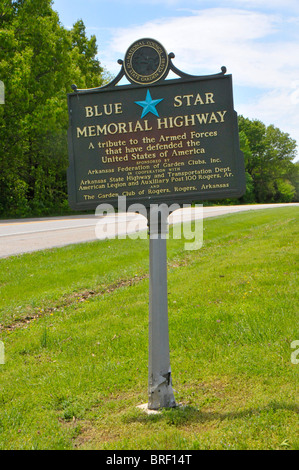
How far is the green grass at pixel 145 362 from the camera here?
363 centimetres

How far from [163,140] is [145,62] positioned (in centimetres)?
67

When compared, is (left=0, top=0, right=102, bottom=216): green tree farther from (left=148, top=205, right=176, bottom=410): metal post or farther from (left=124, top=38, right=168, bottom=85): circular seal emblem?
(left=148, top=205, right=176, bottom=410): metal post

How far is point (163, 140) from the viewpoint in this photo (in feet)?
13.8

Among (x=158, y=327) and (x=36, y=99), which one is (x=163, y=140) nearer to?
(x=158, y=327)

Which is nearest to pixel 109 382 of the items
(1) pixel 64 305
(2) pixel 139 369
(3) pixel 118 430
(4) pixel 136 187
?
(2) pixel 139 369

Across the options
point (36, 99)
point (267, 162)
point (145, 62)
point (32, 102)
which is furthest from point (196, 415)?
point (267, 162)

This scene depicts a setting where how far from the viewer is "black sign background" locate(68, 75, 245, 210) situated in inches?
163

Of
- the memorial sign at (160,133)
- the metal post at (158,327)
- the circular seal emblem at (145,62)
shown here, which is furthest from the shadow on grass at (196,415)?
the circular seal emblem at (145,62)

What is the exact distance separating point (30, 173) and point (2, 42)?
901cm

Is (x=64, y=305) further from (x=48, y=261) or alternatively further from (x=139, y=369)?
(x=48, y=261)

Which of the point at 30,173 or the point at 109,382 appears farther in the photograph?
the point at 30,173
